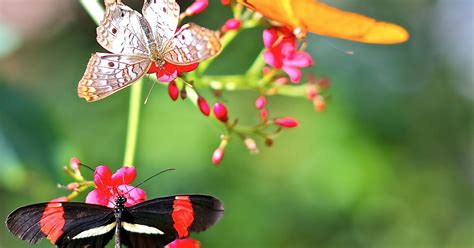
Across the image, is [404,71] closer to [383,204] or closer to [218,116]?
[383,204]

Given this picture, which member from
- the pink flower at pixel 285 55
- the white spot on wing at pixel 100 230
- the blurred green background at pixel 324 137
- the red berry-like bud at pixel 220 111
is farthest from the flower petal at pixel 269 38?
the blurred green background at pixel 324 137

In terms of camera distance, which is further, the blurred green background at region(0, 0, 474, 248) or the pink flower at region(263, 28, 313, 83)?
the blurred green background at region(0, 0, 474, 248)

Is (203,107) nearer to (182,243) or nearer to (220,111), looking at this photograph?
(220,111)

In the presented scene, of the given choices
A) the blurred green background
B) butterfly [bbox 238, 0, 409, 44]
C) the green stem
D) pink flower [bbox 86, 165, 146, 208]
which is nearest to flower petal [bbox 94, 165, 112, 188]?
pink flower [bbox 86, 165, 146, 208]

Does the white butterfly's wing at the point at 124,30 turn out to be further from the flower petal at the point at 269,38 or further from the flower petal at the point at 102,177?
the flower petal at the point at 269,38

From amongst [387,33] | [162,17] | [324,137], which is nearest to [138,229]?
[162,17]

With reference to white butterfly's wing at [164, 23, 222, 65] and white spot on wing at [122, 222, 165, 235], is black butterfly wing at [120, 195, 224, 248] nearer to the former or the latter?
white spot on wing at [122, 222, 165, 235]

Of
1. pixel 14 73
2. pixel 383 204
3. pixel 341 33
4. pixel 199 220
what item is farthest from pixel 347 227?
pixel 199 220
